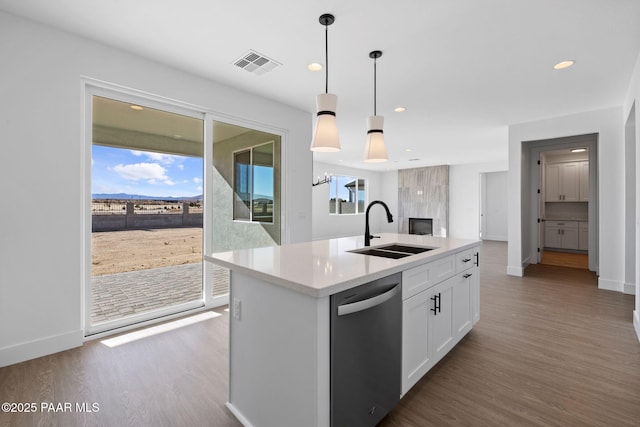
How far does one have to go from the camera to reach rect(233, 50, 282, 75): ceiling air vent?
2.90 meters

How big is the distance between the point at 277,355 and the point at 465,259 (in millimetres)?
1828

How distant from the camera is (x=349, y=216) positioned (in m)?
10.8

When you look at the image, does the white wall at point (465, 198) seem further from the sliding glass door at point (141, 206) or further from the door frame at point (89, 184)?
the sliding glass door at point (141, 206)

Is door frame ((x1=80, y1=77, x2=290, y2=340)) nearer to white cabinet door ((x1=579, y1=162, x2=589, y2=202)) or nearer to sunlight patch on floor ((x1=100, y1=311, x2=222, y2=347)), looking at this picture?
sunlight patch on floor ((x1=100, y1=311, x2=222, y2=347))

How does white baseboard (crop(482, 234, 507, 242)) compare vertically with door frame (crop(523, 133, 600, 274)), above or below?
below

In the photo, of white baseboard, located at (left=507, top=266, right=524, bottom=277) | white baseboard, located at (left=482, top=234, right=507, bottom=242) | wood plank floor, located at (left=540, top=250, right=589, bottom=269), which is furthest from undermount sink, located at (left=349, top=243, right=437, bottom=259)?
white baseboard, located at (left=482, top=234, right=507, bottom=242)

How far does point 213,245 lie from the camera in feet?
11.6

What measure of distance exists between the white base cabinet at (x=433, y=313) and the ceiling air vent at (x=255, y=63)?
246 centimetres

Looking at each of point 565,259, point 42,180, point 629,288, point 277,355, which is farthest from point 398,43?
point 565,259

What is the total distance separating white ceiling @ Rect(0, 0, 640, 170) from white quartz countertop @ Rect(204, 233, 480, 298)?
179 centimetres

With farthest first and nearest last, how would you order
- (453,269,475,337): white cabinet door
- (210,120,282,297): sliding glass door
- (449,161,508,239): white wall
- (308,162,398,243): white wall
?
(449,161,508,239): white wall
(308,162,398,243): white wall
(210,120,282,297): sliding glass door
(453,269,475,337): white cabinet door

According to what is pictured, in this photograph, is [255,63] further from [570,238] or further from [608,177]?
[570,238]

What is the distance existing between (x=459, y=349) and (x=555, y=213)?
24.4 feet

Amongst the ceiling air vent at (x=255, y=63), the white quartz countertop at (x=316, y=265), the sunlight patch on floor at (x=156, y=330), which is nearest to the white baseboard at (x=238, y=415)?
the white quartz countertop at (x=316, y=265)
